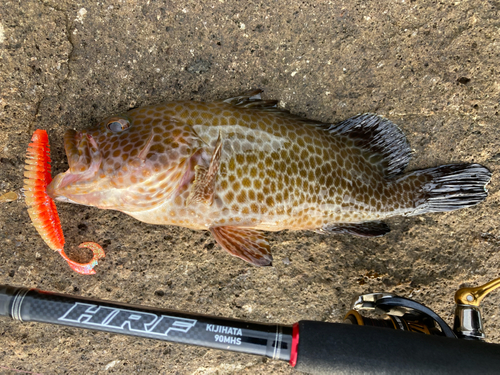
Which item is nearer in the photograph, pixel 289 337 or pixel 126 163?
pixel 289 337

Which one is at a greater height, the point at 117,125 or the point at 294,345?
the point at 117,125

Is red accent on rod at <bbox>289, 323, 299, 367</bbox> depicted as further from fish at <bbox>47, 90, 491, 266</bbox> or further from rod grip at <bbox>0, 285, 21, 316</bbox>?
rod grip at <bbox>0, 285, 21, 316</bbox>

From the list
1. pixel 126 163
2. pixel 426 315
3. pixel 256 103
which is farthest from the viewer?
pixel 256 103

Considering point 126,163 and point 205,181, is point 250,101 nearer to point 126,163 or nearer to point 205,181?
point 205,181

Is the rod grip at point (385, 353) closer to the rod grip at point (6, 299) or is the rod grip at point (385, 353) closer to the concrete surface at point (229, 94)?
the concrete surface at point (229, 94)

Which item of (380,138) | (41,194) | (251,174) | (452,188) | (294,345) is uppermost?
(380,138)

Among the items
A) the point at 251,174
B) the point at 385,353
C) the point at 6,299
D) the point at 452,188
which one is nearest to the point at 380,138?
the point at 452,188

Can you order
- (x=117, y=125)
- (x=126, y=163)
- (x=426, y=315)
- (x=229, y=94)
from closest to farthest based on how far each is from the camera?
(x=126, y=163) < (x=117, y=125) < (x=426, y=315) < (x=229, y=94)

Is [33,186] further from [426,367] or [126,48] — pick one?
[426,367]
